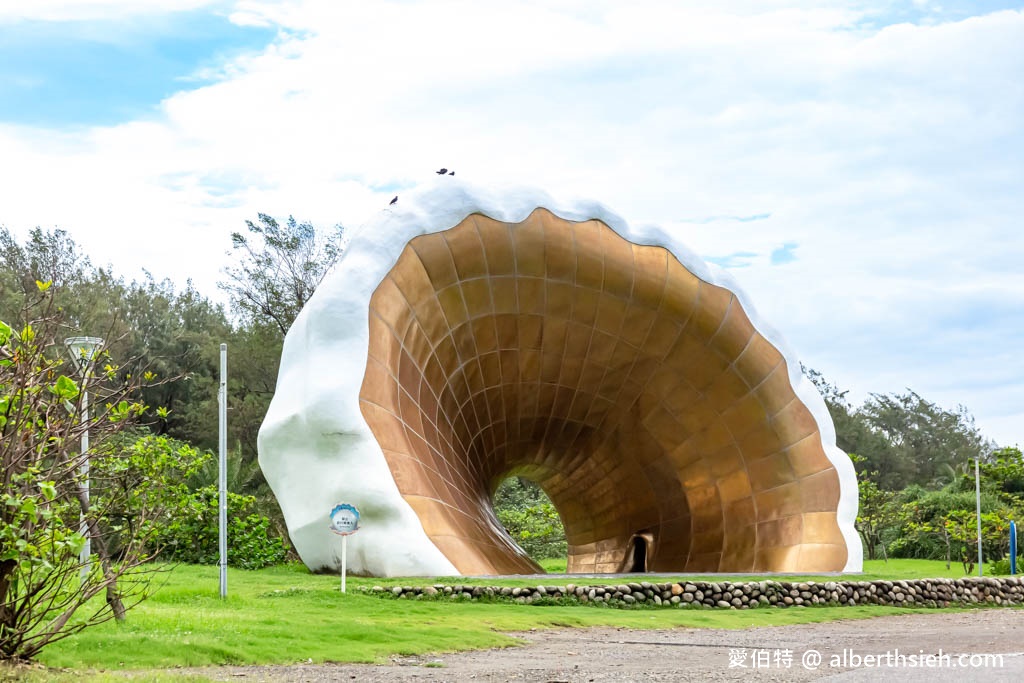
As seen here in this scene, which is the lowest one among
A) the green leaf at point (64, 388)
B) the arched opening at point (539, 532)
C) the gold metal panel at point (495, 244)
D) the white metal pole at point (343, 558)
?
the arched opening at point (539, 532)

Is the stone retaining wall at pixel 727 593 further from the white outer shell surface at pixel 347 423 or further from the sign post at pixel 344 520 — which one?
the sign post at pixel 344 520

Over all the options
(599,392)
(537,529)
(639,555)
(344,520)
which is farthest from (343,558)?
(537,529)

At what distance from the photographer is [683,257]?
1745 cm

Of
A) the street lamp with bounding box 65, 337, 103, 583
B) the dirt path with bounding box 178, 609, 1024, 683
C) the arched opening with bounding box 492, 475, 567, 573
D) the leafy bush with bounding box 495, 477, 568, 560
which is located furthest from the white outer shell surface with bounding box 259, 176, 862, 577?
the leafy bush with bounding box 495, 477, 568, 560

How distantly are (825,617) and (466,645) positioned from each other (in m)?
6.25

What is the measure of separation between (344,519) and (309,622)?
3533mm

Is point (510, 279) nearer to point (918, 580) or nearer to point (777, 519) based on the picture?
point (777, 519)

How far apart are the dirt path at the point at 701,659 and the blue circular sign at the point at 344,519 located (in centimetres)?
341

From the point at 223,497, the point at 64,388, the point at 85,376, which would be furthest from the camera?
the point at 223,497

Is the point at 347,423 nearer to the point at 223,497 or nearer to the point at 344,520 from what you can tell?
the point at 344,520

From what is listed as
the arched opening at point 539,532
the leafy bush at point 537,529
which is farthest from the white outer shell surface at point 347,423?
the leafy bush at point 537,529

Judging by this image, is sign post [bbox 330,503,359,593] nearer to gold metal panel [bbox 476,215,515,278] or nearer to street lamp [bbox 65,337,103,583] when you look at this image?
street lamp [bbox 65,337,103,583]

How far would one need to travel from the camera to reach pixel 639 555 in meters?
21.0

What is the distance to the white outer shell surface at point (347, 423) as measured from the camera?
42.6 feet
